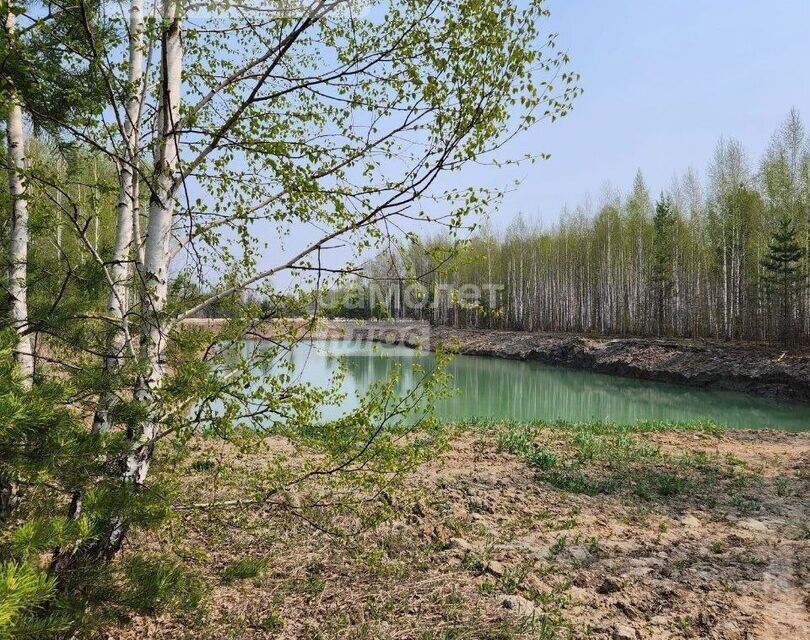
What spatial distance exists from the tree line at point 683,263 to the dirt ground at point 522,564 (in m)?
13.8

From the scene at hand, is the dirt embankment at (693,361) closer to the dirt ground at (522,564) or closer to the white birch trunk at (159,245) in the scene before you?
the dirt ground at (522,564)

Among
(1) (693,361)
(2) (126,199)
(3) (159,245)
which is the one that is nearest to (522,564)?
(3) (159,245)

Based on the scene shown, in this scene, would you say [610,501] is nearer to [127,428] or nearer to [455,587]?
[455,587]

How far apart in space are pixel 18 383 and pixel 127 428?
0.53 metres

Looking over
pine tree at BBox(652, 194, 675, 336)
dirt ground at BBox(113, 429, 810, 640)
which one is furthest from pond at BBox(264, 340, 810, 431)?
pine tree at BBox(652, 194, 675, 336)

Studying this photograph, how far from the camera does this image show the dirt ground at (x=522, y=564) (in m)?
2.92

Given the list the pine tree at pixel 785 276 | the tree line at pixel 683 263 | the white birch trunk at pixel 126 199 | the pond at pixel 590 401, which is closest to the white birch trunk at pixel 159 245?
the white birch trunk at pixel 126 199

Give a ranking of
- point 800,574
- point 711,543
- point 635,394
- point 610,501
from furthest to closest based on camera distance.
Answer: point 635,394
point 610,501
point 711,543
point 800,574

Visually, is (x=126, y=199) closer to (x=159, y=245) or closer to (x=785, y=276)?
(x=159, y=245)

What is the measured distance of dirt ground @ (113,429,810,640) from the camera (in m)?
2.92

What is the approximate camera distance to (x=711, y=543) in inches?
174

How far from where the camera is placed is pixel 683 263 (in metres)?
30.2

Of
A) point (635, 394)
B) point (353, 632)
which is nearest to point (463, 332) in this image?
point (635, 394)

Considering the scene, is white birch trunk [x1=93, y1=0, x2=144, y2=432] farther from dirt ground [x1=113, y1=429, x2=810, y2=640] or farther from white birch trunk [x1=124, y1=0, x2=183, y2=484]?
dirt ground [x1=113, y1=429, x2=810, y2=640]
